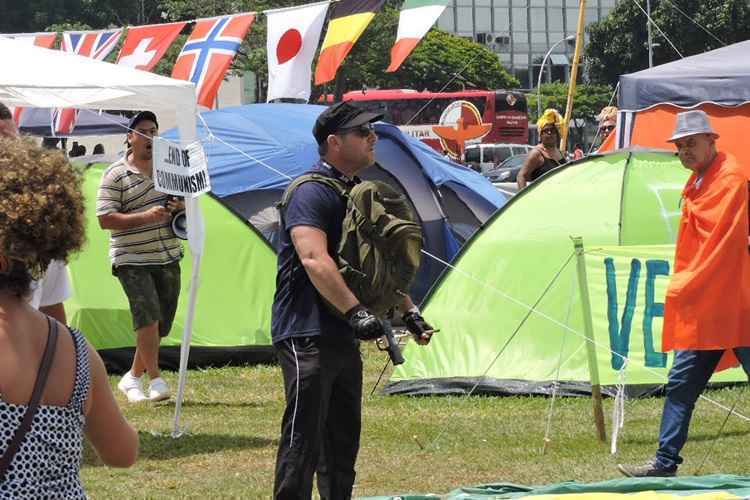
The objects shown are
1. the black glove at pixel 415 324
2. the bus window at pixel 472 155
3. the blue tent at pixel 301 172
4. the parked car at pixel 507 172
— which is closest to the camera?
the black glove at pixel 415 324

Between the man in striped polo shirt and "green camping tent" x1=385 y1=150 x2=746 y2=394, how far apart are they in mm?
1576

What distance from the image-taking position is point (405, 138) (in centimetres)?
1301

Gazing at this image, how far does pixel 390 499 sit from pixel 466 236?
7111 mm

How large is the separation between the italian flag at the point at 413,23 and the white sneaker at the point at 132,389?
4.69 metres

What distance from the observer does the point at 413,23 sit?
13.0 metres

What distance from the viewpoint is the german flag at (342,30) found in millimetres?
12922

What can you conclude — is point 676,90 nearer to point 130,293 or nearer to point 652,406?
point 652,406

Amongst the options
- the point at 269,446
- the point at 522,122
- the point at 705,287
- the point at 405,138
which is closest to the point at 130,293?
the point at 269,446

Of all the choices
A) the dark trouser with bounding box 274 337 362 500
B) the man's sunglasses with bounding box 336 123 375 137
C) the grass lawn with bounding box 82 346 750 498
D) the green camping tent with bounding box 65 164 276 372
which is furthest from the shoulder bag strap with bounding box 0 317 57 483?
the green camping tent with bounding box 65 164 276 372

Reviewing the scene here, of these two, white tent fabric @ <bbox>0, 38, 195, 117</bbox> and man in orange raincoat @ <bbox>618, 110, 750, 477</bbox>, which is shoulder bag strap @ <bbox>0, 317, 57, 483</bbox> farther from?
white tent fabric @ <bbox>0, 38, 195, 117</bbox>

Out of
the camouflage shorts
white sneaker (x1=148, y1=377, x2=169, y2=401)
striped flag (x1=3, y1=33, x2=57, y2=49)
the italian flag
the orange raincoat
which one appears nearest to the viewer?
the orange raincoat

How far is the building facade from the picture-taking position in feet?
309

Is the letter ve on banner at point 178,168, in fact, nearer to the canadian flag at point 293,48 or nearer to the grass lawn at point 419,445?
the grass lawn at point 419,445

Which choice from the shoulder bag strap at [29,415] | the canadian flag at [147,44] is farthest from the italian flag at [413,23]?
the shoulder bag strap at [29,415]
